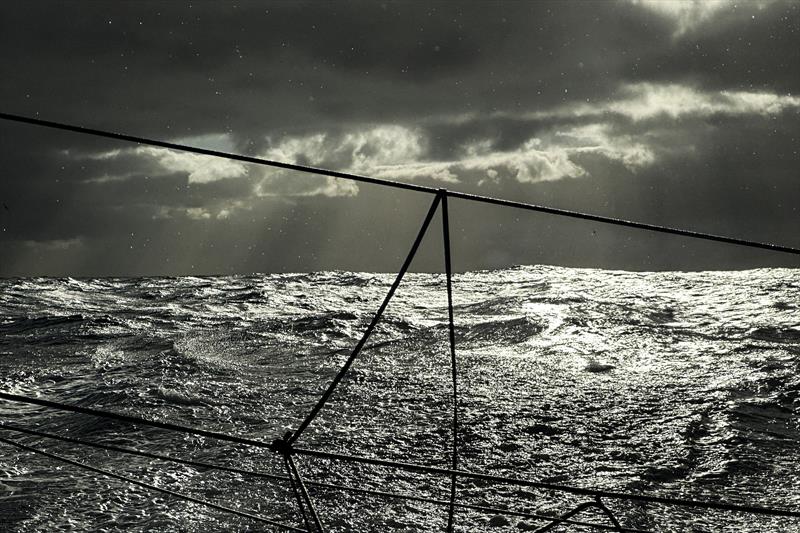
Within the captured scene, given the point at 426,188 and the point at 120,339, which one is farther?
the point at 120,339

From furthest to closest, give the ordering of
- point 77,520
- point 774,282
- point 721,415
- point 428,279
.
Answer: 1. point 428,279
2. point 774,282
3. point 721,415
4. point 77,520

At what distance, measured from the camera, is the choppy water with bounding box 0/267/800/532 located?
674cm

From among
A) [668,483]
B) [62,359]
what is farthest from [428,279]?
[668,483]

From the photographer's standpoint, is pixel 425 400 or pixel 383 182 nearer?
pixel 383 182

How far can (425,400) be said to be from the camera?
10.2 m

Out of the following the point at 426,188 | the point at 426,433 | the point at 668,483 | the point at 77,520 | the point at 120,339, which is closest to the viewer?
the point at 426,188

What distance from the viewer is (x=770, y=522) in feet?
21.3

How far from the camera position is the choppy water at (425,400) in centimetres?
674

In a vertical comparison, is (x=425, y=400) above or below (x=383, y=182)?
below

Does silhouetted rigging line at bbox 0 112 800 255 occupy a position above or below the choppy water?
above

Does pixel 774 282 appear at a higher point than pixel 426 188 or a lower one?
lower

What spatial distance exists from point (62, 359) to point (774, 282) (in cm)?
1892

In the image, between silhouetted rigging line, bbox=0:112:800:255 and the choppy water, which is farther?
the choppy water

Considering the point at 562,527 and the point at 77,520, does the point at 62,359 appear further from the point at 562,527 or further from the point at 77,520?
the point at 562,527
